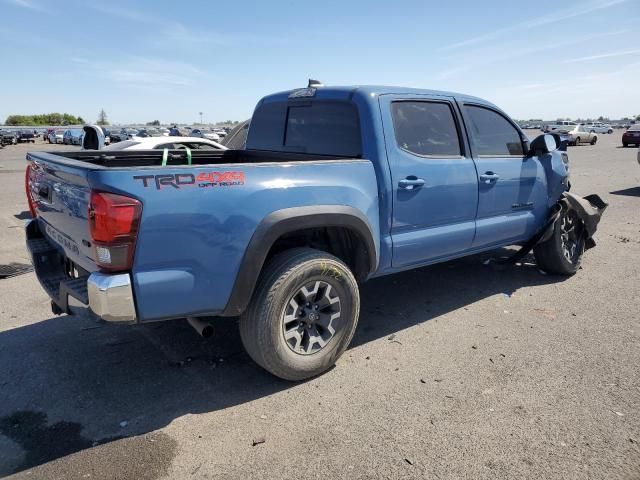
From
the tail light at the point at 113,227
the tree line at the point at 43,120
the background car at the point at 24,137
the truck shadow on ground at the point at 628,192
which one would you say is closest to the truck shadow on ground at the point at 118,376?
the tail light at the point at 113,227

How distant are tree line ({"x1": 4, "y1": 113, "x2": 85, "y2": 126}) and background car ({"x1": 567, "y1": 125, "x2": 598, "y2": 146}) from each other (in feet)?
307

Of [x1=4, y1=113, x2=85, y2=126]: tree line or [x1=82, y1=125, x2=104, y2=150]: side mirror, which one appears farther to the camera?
[x1=4, y1=113, x2=85, y2=126]: tree line

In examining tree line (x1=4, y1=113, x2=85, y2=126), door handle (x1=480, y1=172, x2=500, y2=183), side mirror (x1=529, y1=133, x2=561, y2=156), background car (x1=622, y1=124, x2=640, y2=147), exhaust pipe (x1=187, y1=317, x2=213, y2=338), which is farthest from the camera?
tree line (x1=4, y1=113, x2=85, y2=126)

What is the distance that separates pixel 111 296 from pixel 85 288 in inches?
15.8

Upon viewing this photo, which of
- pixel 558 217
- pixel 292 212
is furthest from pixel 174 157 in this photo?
pixel 558 217

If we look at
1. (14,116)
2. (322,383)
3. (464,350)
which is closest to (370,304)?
(464,350)

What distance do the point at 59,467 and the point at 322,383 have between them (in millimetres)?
1614

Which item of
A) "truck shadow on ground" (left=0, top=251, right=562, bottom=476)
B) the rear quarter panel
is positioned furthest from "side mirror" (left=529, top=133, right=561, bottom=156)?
the rear quarter panel

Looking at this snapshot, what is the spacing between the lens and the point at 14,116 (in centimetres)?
9512

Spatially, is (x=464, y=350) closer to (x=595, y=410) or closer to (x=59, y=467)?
(x=595, y=410)

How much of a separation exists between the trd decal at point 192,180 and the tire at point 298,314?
0.64 m

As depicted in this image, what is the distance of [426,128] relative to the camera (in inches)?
162

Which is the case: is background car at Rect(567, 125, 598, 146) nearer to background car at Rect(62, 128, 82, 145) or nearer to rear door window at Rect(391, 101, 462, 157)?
rear door window at Rect(391, 101, 462, 157)

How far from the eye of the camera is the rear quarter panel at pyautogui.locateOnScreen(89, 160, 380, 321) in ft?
8.54
